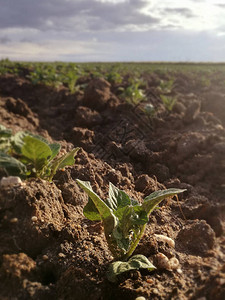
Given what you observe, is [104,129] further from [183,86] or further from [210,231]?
[183,86]

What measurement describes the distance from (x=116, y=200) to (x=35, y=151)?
2.04 feet

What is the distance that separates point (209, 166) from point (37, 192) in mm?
2281

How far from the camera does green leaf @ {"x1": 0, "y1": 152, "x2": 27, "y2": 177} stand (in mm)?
1969

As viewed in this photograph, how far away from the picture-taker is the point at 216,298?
1.54 m

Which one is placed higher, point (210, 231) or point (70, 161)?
point (70, 161)

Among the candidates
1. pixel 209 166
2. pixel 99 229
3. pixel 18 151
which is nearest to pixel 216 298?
pixel 99 229

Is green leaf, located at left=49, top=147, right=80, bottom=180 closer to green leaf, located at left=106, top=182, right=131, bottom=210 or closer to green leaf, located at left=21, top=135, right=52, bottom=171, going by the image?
green leaf, located at left=21, top=135, right=52, bottom=171

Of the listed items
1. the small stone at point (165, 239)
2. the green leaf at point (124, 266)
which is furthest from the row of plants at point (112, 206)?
the small stone at point (165, 239)

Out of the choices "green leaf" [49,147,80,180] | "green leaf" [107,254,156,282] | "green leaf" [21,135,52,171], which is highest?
"green leaf" [21,135,52,171]

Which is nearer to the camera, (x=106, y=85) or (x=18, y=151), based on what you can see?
(x=18, y=151)

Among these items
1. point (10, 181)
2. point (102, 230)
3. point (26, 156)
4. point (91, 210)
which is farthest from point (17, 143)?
point (102, 230)

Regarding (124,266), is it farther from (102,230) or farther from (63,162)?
(63,162)

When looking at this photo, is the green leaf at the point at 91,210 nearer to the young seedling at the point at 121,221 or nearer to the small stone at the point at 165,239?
the young seedling at the point at 121,221

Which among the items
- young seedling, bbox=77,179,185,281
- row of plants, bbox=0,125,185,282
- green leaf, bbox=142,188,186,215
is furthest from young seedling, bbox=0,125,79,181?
green leaf, bbox=142,188,186,215
